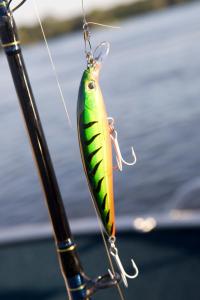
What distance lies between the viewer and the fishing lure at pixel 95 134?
1889 millimetres

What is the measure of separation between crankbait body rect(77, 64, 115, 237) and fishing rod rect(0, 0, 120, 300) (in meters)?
0.21

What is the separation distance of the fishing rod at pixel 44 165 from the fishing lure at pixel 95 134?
0.67 ft

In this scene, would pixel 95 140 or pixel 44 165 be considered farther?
pixel 44 165

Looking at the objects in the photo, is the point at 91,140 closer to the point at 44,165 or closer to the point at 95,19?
the point at 44,165

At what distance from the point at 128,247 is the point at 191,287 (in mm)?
570

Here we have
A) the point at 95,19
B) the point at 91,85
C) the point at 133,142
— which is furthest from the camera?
the point at 95,19

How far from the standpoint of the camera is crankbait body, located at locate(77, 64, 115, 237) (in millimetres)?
1888

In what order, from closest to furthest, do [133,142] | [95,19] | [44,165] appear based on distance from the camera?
1. [44,165]
2. [133,142]
3. [95,19]

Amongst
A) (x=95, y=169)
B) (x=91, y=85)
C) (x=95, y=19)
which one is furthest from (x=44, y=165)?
(x=95, y=19)

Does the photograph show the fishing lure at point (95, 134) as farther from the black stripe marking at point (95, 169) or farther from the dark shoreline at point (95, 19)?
the dark shoreline at point (95, 19)

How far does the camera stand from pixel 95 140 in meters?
1.91

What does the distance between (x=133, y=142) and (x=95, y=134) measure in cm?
1230

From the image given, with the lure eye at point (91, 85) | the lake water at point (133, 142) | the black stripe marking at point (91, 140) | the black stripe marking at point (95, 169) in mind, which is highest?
the lure eye at point (91, 85)

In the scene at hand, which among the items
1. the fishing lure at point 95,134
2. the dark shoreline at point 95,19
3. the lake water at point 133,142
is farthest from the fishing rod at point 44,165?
the dark shoreline at point 95,19
